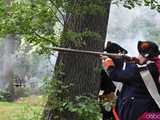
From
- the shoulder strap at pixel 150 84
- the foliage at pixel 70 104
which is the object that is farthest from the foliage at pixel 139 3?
the shoulder strap at pixel 150 84

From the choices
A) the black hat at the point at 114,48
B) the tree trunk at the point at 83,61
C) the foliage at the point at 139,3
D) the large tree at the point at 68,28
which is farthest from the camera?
the foliage at the point at 139,3

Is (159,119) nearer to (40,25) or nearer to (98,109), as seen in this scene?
(98,109)

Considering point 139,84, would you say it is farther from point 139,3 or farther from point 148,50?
point 139,3

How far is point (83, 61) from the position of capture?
6621 mm

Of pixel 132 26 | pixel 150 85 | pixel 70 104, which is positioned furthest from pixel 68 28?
pixel 132 26

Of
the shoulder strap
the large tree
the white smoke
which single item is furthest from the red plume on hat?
the white smoke

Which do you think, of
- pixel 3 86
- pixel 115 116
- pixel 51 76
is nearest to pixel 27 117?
pixel 51 76

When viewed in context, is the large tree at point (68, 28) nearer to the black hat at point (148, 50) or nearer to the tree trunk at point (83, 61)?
the tree trunk at point (83, 61)

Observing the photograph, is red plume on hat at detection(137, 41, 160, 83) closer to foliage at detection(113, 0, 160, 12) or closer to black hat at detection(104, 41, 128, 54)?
black hat at detection(104, 41, 128, 54)

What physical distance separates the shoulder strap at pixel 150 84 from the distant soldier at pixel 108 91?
78cm

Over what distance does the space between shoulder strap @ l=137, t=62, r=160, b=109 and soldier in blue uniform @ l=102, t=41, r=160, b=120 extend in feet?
0.14

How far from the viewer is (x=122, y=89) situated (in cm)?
522

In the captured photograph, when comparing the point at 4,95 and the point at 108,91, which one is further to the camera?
the point at 4,95

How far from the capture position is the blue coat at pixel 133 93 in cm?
493
